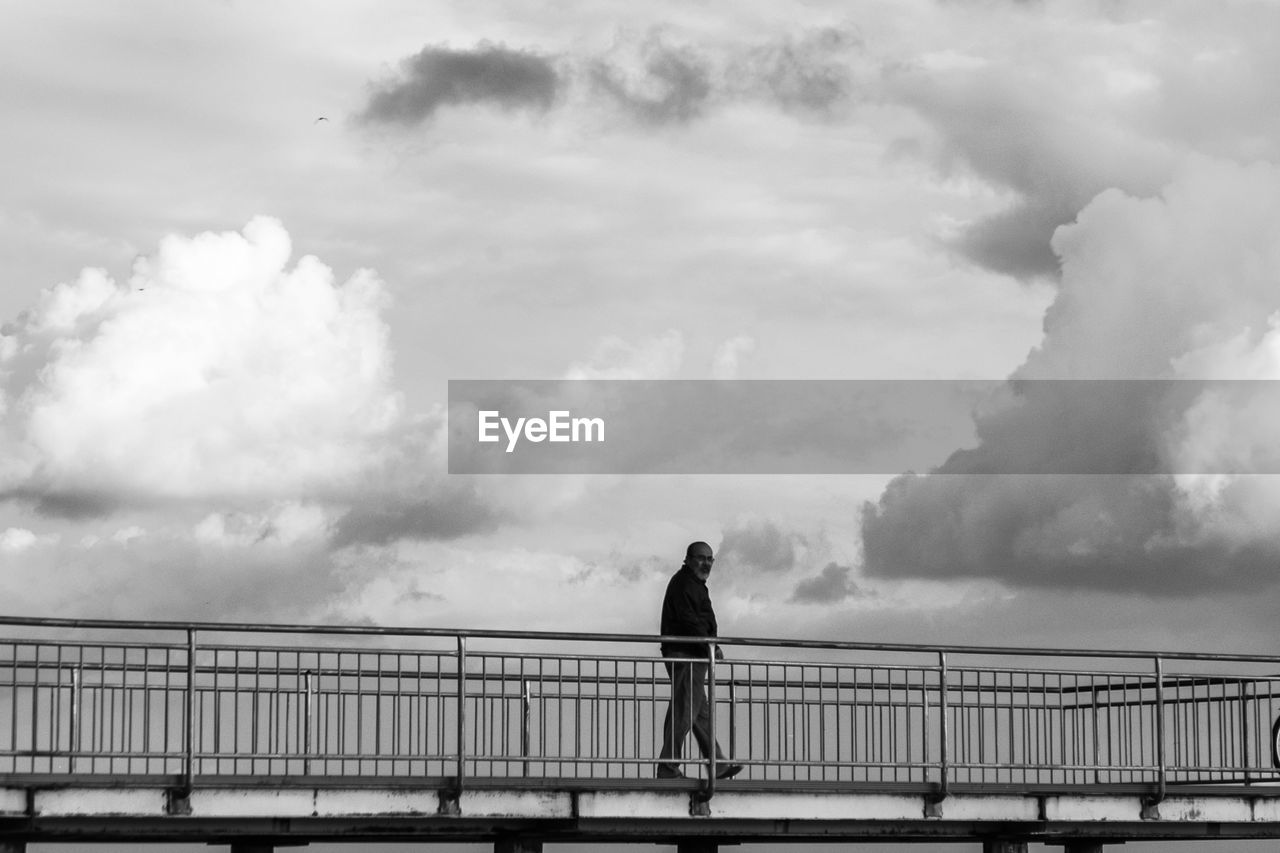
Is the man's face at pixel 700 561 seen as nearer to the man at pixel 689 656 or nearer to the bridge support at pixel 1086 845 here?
the man at pixel 689 656

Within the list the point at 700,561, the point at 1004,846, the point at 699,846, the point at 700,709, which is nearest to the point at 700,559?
the point at 700,561

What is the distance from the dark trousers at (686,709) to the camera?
1998 centimetres

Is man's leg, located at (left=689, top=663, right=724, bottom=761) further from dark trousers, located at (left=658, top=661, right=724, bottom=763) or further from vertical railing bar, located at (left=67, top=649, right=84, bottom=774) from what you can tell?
vertical railing bar, located at (left=67, top=649, right=84, bottom=774)

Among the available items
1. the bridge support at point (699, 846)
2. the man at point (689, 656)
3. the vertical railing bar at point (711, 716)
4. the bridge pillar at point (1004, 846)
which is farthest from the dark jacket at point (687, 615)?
the bridge pillar at point (1004, 846)

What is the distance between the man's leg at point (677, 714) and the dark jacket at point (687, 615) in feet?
0.77

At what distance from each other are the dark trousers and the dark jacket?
0.22 metres

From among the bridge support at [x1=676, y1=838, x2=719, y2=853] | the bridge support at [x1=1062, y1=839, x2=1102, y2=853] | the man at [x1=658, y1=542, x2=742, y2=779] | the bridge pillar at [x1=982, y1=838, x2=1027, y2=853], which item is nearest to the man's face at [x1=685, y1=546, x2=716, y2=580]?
the man at [x1=658, y1=542, x2=742, y2=779]

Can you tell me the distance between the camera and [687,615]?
20703 mm

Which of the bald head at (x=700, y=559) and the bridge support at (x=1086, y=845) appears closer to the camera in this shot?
the bald head at (x=700, y=559)

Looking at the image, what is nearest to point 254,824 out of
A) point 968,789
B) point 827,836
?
point 827,836

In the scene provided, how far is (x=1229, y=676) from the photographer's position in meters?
24.1

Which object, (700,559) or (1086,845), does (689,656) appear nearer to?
(700,559)

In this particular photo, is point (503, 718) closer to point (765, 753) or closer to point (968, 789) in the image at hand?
point (765, 753)

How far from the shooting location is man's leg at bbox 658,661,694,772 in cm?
1998
